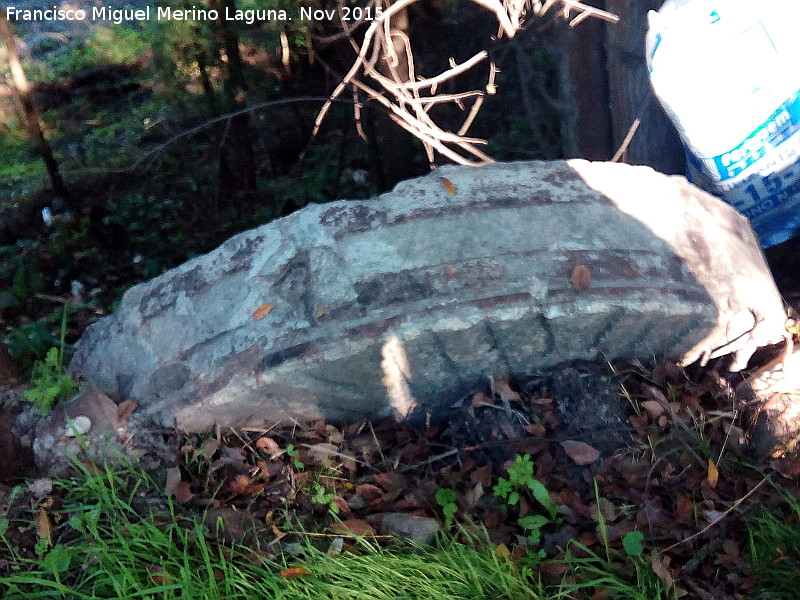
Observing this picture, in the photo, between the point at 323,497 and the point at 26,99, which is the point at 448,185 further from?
the point at 26,99

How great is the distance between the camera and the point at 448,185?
8.90 ft

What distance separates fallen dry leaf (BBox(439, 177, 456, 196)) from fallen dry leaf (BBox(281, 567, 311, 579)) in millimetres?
1527

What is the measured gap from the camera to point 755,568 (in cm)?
188

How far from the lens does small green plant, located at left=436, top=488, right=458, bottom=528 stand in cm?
208

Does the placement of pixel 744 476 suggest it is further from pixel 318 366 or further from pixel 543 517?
pixel 318 366

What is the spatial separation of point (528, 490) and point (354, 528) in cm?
58

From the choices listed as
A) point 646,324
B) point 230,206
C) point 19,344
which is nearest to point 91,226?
point 230,206

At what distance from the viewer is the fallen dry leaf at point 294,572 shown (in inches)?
74.8

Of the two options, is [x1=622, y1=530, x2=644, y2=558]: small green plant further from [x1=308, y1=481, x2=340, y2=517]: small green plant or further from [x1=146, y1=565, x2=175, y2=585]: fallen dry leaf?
[x1=146, y1=565, x2=175, y2=585]: fallen dry leaf

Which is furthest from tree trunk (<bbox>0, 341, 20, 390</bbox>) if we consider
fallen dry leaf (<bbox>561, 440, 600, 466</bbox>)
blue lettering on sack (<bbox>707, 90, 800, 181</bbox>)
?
blue lettering on sack (<bbox>707, 90, 800, 181</bbox>)

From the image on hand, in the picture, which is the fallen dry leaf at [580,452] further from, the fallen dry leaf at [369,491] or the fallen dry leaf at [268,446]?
the fallen dry leaf at [268,446]

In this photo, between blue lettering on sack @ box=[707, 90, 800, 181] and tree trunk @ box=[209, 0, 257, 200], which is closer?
blue lettering on sack @ box=[707, 90, 800, 181]

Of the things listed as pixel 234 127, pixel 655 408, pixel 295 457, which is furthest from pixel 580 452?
pixel 234 127

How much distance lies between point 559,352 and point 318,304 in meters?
0.90
